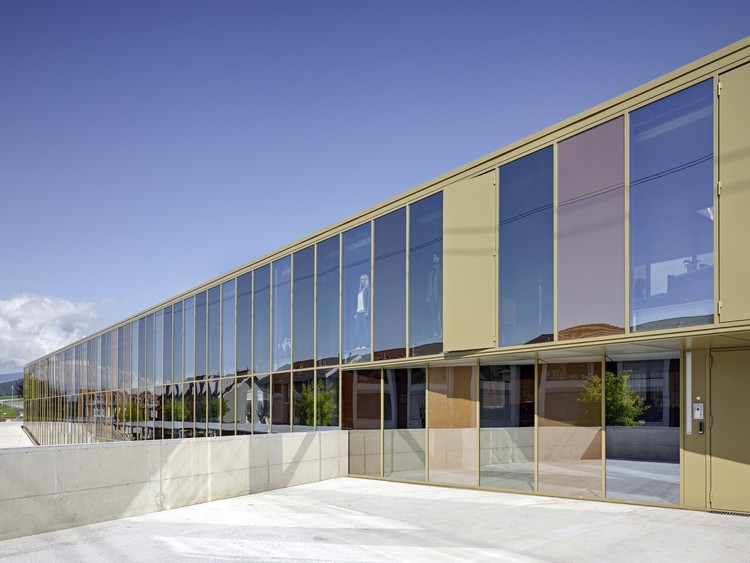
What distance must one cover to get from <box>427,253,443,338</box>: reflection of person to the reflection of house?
6 centimetres

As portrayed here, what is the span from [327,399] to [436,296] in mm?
4955

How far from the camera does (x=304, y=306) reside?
63.0 ft

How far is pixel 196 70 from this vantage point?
22031mm

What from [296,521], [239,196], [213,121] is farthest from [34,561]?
[239,196]

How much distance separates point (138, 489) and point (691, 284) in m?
9.08

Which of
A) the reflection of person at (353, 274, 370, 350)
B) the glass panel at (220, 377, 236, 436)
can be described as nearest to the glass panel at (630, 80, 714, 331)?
the reflection of person at (353, 274, 370, 350)

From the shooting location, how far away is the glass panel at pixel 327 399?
17.5m

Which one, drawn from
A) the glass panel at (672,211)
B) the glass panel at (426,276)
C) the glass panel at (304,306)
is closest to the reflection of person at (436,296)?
the glass panel at (426,276)

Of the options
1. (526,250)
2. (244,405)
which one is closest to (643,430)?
(526,250)

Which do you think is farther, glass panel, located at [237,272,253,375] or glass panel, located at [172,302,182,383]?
glass panel, located at [172,302,182,383]

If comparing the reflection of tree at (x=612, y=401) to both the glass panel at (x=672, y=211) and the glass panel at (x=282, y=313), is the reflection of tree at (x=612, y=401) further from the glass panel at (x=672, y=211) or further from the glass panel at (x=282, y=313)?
the glass panel at (x=282, y=313)

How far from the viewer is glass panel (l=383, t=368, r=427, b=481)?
15.5 m

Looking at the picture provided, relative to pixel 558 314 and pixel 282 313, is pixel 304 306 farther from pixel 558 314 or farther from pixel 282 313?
pixel 558 314

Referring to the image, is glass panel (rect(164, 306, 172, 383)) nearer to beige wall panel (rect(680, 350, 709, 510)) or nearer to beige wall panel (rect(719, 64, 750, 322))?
beige wall panel (rect(680, 350, 709, 510))
